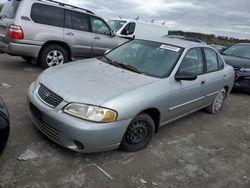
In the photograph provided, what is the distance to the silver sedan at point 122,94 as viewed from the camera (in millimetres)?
3012

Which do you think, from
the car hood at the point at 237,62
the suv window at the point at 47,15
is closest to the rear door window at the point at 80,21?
the suv window at the point at 47,15

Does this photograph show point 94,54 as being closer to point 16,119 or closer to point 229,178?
point 16,119

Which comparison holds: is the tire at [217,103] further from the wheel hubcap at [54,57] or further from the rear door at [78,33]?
the wheel hubcap at [54,57]

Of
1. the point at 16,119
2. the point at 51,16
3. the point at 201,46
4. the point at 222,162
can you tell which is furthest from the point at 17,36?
the point at 222,162

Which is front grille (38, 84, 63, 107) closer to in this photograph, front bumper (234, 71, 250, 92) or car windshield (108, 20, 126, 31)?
front bumper (234, 71, 250, 92)

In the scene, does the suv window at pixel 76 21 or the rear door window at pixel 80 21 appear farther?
the rear door window at pixel 80 21

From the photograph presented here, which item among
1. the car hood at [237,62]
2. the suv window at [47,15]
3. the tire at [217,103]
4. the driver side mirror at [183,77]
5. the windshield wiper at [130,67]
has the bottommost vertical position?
the tire at [217,103]

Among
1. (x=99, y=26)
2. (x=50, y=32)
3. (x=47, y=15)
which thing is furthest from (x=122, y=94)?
(x=99, y=26)

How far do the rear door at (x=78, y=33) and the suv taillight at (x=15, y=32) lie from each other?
4.01 feet

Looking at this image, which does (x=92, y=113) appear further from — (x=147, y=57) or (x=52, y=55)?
(x=52, y=55)

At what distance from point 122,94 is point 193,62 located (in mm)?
1910

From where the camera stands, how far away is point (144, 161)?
3389mm

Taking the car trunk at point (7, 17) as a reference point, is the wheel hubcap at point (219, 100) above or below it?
below

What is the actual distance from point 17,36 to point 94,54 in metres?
2.38
